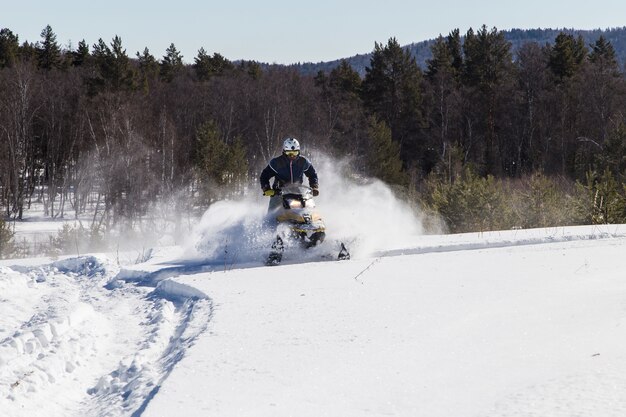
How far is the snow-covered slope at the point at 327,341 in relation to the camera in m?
4.24

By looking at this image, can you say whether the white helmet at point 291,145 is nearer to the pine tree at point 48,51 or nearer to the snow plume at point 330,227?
the snow plume at point 330,227

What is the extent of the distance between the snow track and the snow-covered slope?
21 mm

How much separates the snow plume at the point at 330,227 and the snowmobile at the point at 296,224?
231mm

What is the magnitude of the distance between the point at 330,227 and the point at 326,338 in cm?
620

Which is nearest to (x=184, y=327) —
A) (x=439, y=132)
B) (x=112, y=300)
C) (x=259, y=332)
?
(x=259, y=332)

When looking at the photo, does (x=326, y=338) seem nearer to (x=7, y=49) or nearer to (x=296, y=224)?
(x=296, y=224)

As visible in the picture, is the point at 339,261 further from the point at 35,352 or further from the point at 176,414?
the point at 176,414

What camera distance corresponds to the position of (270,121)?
56250 millimetres

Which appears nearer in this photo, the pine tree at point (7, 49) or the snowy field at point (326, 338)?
the snowy field at point (326, 338)

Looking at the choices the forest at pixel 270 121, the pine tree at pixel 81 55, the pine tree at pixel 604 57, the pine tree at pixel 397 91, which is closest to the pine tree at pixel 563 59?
the forest at pixel 270 121

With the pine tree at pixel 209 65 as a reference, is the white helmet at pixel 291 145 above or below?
below

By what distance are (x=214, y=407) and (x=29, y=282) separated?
6.55 m

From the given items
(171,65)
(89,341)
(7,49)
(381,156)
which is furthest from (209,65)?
(89,341)

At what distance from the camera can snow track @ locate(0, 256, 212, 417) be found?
464 cm
